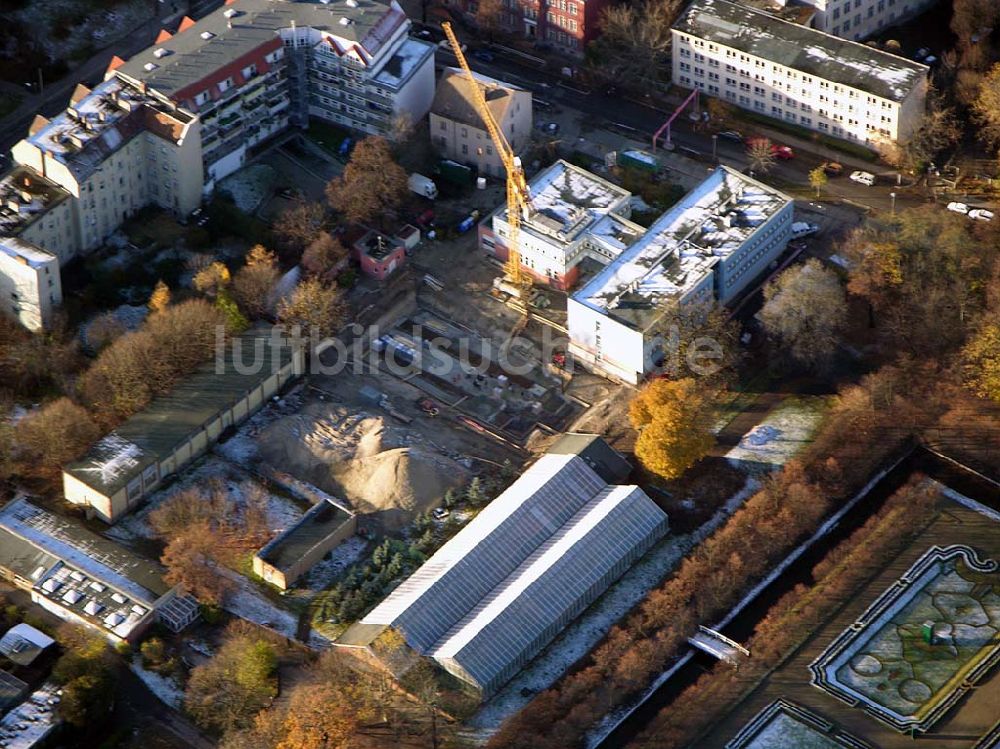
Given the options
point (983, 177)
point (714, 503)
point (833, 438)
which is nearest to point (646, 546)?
point (714, 503)

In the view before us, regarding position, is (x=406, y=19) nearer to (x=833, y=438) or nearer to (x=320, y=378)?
(x=320, y=378)

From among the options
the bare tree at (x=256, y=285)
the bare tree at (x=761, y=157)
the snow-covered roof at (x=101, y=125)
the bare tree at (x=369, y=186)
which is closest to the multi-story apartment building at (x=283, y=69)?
the snow-covered roof at (x=101, y=125)

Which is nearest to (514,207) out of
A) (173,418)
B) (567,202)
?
(567,202)

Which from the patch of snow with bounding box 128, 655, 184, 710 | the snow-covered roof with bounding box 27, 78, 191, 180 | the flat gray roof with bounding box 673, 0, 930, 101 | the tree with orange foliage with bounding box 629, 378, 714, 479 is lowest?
the patch of snow with bounding box 128, 655, 184, 710

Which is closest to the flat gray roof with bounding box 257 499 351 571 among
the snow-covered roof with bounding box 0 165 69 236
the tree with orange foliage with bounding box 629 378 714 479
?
the tree with orange foliage with bounding box 629 378 714 479

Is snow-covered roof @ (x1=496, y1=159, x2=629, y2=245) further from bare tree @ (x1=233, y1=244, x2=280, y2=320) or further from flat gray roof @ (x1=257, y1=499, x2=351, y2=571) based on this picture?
flat gray roof @ (x1=257, y1=499, x2=351, y2=571)

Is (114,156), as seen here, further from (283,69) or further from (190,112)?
(283,69)

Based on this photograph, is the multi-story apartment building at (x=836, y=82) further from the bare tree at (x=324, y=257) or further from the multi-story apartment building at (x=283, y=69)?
the bare tree at (x=324, y=257)
